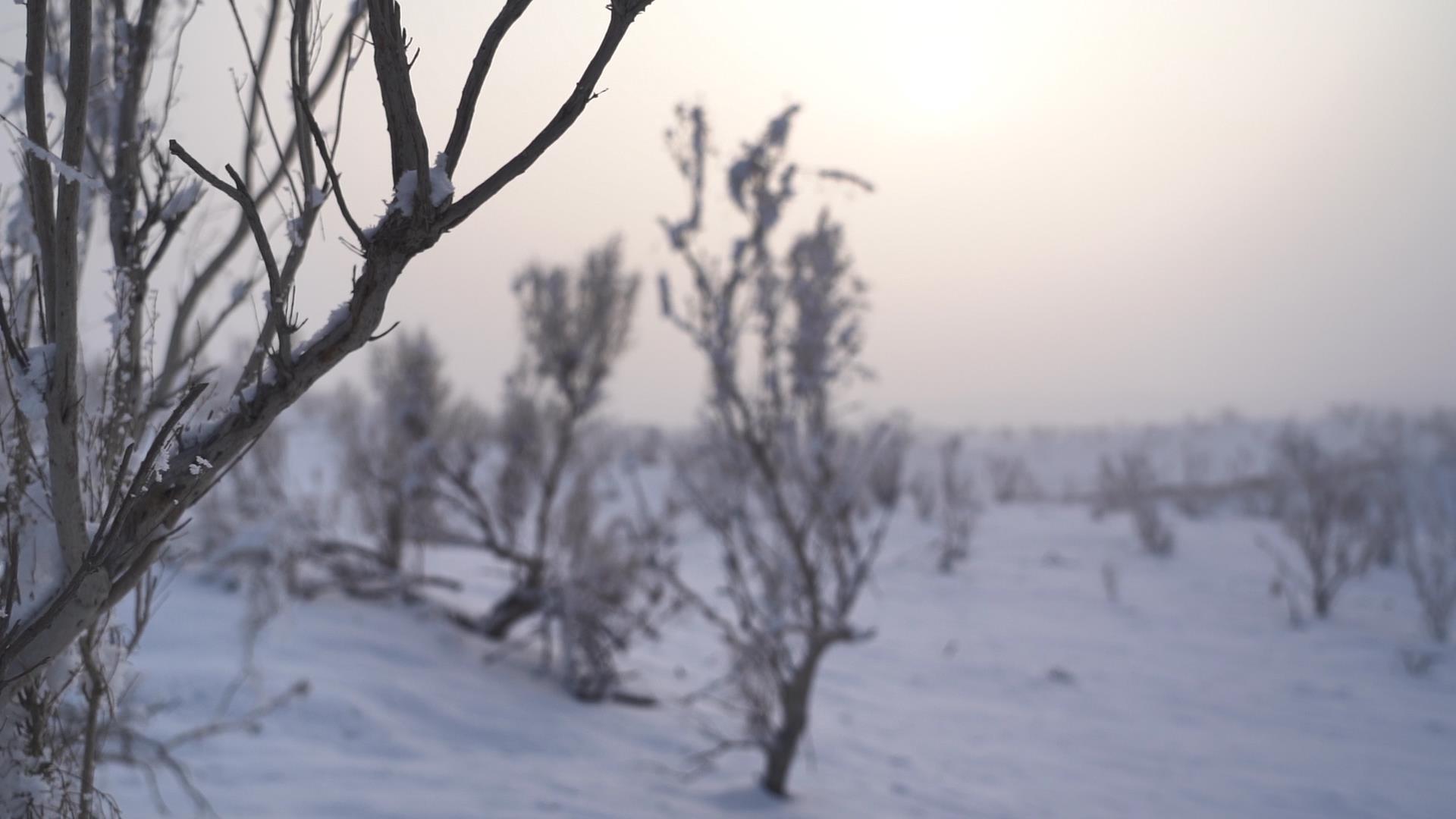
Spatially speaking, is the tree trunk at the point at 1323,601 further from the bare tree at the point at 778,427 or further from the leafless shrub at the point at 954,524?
the bare tree at the point at 778,427

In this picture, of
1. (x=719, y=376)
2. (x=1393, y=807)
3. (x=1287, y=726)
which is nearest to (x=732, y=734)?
(x=719, y=376)

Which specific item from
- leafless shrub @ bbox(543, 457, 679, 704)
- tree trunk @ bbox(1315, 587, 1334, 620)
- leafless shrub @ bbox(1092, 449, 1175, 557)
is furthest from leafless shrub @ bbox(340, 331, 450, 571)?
leafless shrub @ bbox(1092, 449, 1175, 557)

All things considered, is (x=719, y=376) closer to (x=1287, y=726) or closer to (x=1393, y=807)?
(x=1393, y=807)

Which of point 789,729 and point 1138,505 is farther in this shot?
point 1138,505

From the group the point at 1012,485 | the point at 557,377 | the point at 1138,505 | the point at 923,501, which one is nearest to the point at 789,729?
the point at 557,377

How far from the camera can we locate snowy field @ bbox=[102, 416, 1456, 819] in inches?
164

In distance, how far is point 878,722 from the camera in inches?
254

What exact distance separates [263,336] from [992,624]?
32.2 ft

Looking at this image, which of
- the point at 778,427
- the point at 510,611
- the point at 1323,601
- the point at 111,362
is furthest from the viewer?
the point at 1323,601

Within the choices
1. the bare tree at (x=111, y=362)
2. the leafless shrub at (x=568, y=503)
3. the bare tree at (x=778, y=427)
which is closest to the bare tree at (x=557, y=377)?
the leafless shrub at (x=568, y=503)

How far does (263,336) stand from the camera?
1.35 metres

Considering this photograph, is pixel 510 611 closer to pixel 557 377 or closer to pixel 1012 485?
pixel 557 377

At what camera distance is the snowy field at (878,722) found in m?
4.16

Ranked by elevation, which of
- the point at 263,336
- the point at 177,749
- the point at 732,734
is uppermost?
the point at 263,336
